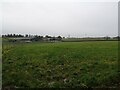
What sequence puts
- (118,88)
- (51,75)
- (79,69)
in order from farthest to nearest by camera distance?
(79,69)
(51,75)
(118,88)

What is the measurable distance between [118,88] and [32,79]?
4.03m

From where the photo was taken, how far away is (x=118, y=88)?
871 cm

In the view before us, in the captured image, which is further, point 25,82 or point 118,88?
point 25,82

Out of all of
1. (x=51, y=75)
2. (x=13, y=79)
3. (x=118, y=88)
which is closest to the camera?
(x=118, y=88)

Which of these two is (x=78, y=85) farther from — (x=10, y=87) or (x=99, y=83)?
(x=10, y=87)

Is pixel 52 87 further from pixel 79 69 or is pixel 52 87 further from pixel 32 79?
pixel 79 69

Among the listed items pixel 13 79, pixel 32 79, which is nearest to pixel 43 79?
pixel 32 79

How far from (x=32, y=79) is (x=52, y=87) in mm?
1645

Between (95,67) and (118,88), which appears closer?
(118,88)

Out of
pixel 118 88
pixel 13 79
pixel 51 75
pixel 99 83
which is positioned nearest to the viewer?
pixel 118 88

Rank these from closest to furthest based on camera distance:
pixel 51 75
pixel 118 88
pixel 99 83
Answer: pixel 118 88, pixel 99 83, pixel 51 75

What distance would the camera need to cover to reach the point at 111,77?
34.2ft

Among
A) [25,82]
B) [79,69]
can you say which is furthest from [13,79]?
[79,69]

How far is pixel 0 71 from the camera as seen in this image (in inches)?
466
